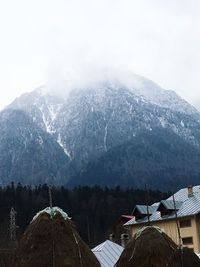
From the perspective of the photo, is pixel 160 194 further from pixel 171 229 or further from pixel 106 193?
pixel 171 229

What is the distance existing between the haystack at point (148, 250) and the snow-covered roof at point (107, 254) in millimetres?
11047

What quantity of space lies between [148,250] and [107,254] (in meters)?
13.8

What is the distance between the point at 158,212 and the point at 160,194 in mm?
63617

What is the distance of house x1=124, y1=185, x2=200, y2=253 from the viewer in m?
58.3

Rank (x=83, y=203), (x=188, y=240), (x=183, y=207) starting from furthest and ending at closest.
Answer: (x=83, y=203)
(x=183, y=207)
(x=188, y=240)

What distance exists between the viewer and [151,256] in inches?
1148

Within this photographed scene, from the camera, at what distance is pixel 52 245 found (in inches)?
950

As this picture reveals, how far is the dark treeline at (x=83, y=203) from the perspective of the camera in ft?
397

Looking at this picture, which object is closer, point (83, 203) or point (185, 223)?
point (185, 223)

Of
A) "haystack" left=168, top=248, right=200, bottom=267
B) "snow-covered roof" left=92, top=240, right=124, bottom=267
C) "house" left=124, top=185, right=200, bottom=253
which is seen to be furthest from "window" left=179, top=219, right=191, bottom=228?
"haystack" left=168, top=248, right=200, bottom=267

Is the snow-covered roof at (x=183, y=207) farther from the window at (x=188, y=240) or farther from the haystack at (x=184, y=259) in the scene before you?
the haystack at (x=184, y=259)

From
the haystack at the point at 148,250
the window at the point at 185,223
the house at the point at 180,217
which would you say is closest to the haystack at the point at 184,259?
the haystack at the point at 148,250

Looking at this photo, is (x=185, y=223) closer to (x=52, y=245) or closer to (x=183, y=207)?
(x=183, y=207)

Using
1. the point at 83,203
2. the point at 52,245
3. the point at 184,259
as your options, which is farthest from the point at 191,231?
the point at 83,203
